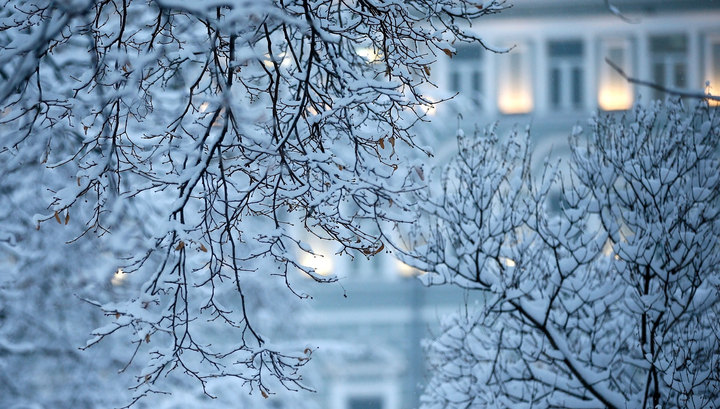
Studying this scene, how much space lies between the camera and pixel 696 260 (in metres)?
7.80

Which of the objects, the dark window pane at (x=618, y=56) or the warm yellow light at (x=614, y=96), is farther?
the dark window pane at (x=618, y=56)

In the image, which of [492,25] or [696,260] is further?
[492,25]

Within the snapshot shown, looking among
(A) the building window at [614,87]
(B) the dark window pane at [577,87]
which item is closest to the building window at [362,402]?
(B) the dark window pane at [577,87]

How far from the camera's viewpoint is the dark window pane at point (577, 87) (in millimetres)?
21750

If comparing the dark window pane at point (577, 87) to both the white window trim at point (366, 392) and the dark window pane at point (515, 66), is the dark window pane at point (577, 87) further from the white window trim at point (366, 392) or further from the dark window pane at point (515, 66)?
the white window trim at point (366, 392)

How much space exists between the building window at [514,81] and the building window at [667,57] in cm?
308

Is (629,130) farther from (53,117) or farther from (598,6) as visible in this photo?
(598,6)

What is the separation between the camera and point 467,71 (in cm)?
2197

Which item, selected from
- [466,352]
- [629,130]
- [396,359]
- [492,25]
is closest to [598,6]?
[492,25]

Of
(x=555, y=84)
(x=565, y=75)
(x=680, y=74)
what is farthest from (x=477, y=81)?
(x=680, y=74)

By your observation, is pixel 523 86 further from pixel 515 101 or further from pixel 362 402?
pixel 362 402

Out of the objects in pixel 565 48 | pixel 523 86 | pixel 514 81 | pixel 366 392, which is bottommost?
pixel 366 392

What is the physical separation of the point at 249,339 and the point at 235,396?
150cm

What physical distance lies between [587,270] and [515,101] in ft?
46.2
